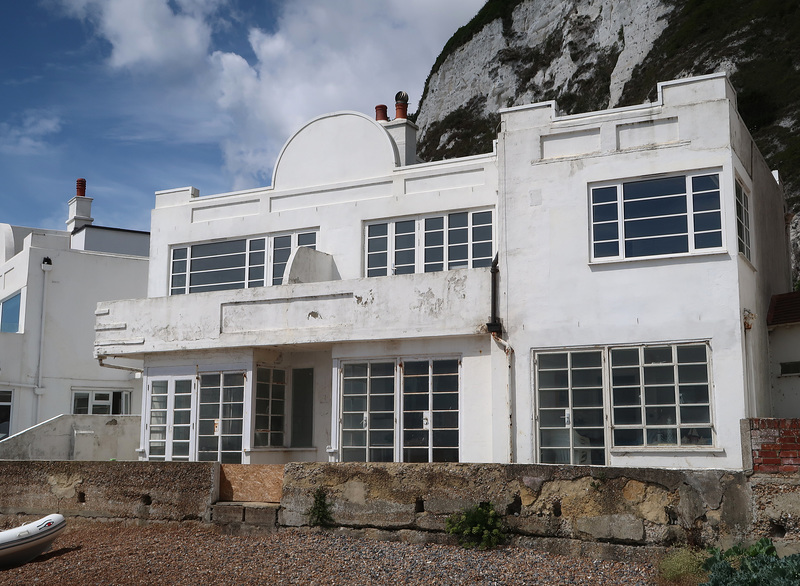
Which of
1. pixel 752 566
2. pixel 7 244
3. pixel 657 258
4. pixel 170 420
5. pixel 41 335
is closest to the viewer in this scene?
pixel 752 566

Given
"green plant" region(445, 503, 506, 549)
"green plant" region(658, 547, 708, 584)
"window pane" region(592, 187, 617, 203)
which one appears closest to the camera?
"green plant" region(658, 547, 708, 584)

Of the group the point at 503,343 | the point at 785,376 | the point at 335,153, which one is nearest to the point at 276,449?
the point at 503,343

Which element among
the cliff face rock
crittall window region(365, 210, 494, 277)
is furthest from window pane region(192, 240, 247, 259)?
the cliff face rock

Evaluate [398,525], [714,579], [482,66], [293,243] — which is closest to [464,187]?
[293,243]

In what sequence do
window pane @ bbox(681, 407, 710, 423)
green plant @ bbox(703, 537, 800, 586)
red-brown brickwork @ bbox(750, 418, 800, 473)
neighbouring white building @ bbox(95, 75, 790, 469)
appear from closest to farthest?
green plant @ bbox(703, 537, 800, 586), red-brown brickwork @ bbox(750, 418, 800, 473), window pane @ bbox(681, 407, 710, 423), neighbouring white building @ bbox(95, 75, 790, 469)

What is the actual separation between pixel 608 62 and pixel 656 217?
185ft

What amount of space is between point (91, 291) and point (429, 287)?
1246 centimetres

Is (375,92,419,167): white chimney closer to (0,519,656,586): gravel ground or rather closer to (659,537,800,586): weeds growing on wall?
(0,519,656,586): gravel ground

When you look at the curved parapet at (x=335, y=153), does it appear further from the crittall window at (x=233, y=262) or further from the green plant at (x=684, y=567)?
the green plant at (x=684, y=567)

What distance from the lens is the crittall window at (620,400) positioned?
1345cm

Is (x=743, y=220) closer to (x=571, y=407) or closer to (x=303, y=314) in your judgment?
(x=571, y=407)

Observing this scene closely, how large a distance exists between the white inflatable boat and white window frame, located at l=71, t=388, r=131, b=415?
34.1ft

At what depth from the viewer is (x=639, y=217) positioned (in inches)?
568

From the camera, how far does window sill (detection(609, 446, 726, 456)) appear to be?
1315 centimetres
